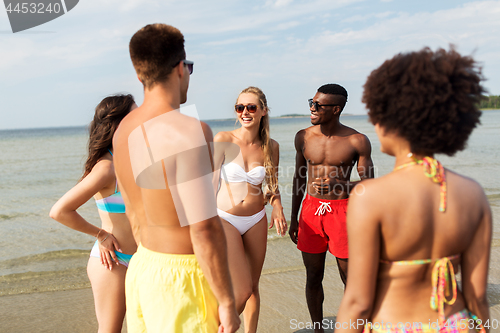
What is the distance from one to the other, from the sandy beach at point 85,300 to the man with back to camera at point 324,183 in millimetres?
612

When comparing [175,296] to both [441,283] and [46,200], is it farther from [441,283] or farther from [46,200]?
[46,200]

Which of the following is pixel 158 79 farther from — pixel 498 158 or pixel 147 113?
pixel 498 158

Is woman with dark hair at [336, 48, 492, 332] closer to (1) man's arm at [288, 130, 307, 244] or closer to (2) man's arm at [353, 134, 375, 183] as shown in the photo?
(2) man's arm at [353, 134, 375, 183]

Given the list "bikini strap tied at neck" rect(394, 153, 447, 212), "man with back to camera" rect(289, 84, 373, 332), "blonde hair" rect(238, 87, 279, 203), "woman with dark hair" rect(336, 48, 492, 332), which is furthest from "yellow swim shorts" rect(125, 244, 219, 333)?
"man with back to camera" rect(289, 84, 373, 332)

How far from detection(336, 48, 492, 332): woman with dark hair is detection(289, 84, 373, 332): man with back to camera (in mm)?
2155

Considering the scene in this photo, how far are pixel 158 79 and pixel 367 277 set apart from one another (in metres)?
1.39

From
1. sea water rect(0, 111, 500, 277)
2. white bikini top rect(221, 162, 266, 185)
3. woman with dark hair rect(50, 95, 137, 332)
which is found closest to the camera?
woman with dark hair rect(50, 95, 137, 332)

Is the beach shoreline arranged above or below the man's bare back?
below

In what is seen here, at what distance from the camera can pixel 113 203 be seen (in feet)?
8.65

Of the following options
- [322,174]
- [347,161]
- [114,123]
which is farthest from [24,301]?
[347,161]

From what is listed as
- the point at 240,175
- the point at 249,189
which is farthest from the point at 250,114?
the point at 249,189

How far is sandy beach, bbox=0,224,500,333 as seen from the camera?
13.4 feet

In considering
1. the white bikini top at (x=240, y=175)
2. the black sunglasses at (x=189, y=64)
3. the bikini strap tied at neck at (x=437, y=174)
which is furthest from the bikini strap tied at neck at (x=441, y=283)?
the white bikini top at (x=240, y=175)

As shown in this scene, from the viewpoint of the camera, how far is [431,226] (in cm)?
148
